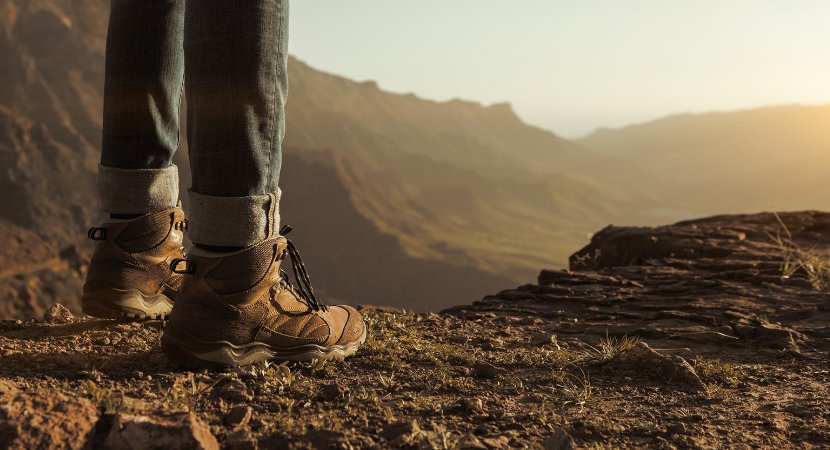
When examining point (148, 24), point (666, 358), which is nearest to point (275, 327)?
point (148, 24)

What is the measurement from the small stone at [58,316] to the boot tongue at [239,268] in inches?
38.5

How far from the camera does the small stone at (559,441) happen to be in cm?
141

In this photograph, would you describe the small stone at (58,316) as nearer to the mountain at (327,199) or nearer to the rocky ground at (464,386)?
the rocky ground at (464,386)

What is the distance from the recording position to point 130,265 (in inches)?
79.3

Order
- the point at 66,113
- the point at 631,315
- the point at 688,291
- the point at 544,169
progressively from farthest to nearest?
the point at 544,169, the point at 66,113, the point at 688,291, the point at 631,315

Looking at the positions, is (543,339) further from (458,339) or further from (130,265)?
(130,265)

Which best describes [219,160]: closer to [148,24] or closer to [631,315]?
[148,24]

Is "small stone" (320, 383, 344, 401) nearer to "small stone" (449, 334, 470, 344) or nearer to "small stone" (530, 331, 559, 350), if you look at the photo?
"small stone" (449, 334, 470, 344)

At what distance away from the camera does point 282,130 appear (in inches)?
66.6

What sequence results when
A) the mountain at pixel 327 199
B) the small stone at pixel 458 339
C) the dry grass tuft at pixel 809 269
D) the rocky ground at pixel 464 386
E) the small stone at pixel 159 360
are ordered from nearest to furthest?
the rocky ground at pixel 464 386 → the small stone at pixel 159 360 → the small stone at pixel 458 339 → the dry grass tuft at pixel 809 269 → the mountain at pixel 327 199

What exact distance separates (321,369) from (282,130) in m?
0.63

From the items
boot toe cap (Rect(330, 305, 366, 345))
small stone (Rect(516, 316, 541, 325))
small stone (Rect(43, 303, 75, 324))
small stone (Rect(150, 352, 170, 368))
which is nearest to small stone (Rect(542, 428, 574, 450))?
boot toe cap (Rect(330, 305, 366, 345))

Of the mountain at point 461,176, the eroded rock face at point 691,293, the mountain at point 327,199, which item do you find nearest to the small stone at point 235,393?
the eroded rock face at point 691,293

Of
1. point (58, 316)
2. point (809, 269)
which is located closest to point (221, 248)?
point (58, 316)
